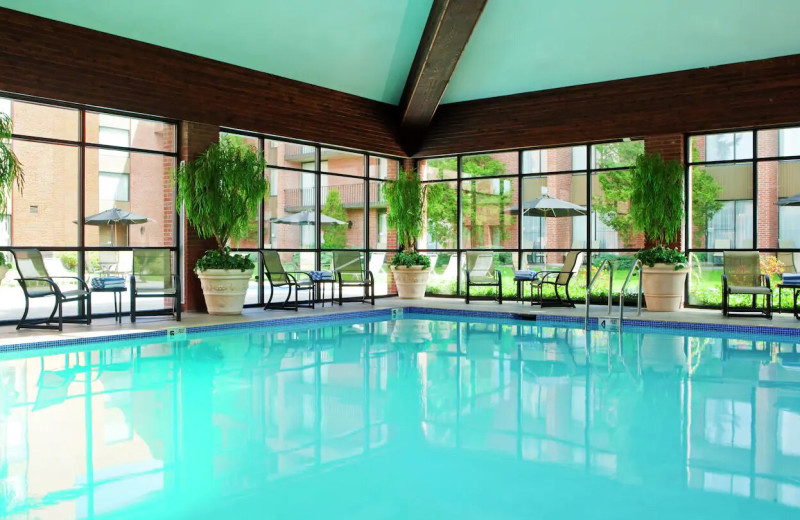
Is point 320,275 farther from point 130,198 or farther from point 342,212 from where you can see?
point 130,198

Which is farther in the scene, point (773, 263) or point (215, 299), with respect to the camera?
point (773, 263)

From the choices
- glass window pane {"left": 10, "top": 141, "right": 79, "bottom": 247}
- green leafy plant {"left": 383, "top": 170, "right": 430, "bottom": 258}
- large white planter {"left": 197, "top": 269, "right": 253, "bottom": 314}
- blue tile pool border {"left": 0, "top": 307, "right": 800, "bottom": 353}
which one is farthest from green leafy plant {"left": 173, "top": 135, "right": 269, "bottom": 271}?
green leafy plant {"left": 383, "top": 170, "right": 430, "bottom": 258}

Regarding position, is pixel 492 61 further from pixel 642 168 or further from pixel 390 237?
pixel 390 237

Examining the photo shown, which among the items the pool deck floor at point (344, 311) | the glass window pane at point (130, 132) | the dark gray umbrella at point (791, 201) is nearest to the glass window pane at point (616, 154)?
the dark gray umbrella at point (791, 201)

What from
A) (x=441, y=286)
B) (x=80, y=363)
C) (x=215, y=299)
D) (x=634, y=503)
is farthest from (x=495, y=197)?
(x=634, y=503)

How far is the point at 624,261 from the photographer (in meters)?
10.8

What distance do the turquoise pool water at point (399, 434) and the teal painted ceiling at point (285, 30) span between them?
415 centimetres

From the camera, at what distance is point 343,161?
39.0 feet

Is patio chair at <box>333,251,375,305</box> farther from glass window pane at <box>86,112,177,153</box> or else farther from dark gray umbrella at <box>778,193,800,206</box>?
dark gray umbrella at <box>778,193,800,206</box>

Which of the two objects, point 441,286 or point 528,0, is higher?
point 528,0

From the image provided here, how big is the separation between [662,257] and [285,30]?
6376mm

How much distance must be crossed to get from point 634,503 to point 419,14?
28.1ft

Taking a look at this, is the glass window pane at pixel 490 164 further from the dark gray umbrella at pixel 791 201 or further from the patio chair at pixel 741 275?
the dark gray umbrella at pixel 791 201

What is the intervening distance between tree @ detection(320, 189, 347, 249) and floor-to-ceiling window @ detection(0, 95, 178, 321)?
2953 mm
